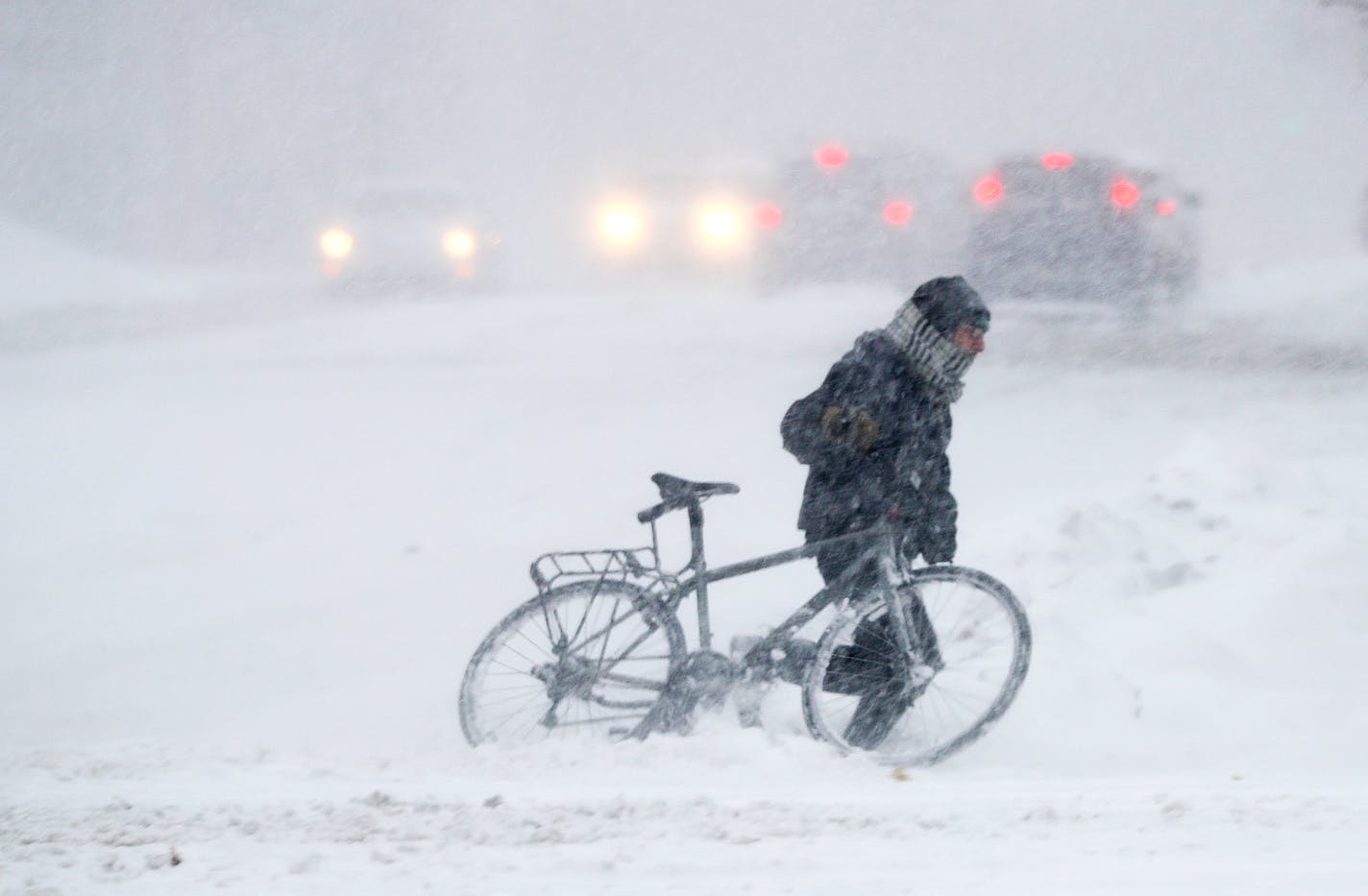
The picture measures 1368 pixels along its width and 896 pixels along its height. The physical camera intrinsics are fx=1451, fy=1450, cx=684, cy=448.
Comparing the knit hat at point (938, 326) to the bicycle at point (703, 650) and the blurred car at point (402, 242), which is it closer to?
the bicycle at point (703, 650)

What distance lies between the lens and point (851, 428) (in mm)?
4367

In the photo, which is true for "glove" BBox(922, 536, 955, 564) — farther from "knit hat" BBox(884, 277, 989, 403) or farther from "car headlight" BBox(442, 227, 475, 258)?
"car headlight" BBox(442, 227, 475, 258)

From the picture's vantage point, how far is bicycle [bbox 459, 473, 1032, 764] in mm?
4500

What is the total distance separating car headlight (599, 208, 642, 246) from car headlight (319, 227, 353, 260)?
3073mm

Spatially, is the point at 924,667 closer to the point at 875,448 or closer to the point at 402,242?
→ the point at 875,448

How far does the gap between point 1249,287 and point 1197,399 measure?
9.32 m

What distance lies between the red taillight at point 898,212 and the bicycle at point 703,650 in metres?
9.80

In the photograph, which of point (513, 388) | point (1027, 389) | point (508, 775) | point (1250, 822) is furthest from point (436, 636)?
point (1027, 389)

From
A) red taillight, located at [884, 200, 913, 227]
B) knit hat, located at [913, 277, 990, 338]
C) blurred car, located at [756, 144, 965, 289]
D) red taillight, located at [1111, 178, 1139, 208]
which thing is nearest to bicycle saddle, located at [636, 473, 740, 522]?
knit hat, located at [913, 277, 990, 338]

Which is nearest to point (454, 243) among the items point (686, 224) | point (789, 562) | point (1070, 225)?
point (686, 224)

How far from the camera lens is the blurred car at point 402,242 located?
16.2m

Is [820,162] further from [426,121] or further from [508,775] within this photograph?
[426,121]

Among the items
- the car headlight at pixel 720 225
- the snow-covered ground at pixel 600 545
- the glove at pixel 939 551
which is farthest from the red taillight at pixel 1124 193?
the glove at pixel 939 551

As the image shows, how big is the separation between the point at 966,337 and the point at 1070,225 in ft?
29.2
